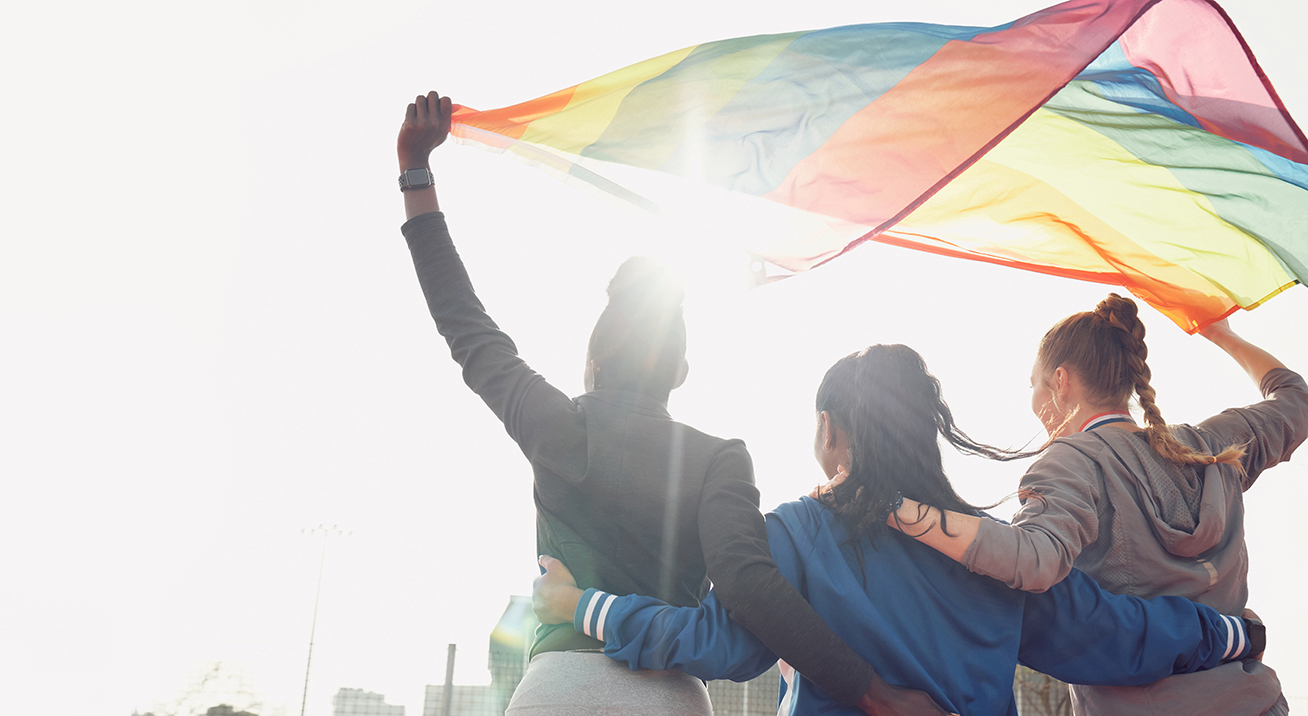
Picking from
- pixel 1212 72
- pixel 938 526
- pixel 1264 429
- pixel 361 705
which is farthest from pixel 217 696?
pixel 1212 72

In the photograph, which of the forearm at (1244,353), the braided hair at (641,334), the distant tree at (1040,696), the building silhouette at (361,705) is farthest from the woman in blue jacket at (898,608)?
the distant tree at (1040,696)

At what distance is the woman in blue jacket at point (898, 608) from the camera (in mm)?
1647

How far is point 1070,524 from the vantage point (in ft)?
6.14

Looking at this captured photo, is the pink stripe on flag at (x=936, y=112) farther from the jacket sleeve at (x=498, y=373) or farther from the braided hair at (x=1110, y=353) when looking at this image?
the jacket sleeve at (x=498, y=373)

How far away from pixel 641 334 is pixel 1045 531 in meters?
0.97

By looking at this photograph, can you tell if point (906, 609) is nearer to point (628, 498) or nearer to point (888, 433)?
point (888, 433)

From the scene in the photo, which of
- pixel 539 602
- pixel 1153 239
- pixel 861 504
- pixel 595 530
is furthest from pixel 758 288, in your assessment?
pixel 1153 239

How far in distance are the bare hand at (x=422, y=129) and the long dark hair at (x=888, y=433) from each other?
43.4 inches

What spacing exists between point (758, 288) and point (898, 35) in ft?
2.85

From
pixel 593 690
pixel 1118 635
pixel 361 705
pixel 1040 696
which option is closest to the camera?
pixel 593 690

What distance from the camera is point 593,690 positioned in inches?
62.7

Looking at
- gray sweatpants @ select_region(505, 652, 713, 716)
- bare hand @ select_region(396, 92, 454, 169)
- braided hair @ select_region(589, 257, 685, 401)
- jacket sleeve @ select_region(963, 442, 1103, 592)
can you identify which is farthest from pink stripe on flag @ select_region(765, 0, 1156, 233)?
gray sweatpants @ select_region(505, 652, 713, 716)

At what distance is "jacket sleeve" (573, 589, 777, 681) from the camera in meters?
1.60

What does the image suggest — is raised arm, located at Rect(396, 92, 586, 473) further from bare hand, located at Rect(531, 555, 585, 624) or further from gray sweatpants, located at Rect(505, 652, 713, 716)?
gray sweatpants, located at Rect(505, 652, 713, 716)
